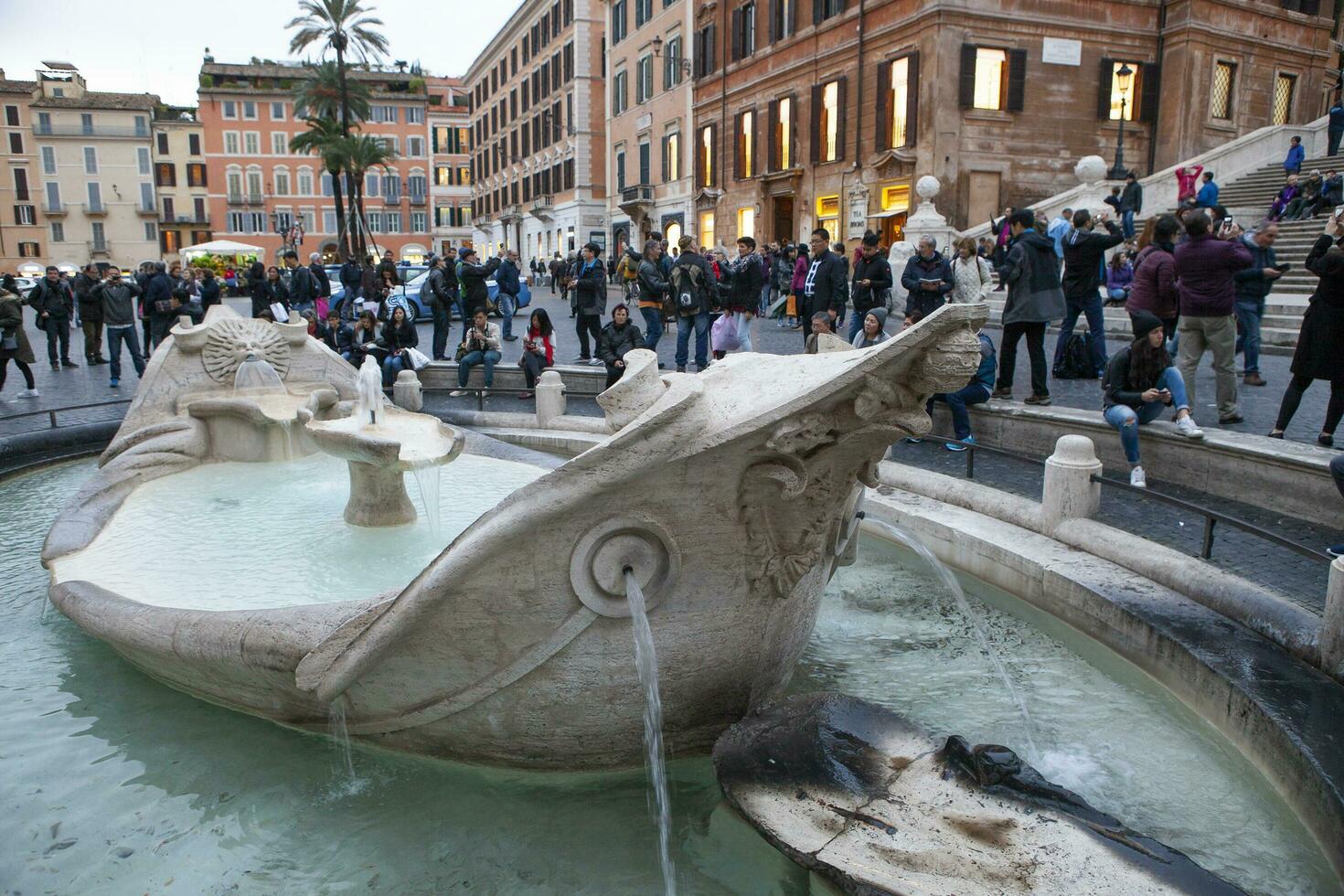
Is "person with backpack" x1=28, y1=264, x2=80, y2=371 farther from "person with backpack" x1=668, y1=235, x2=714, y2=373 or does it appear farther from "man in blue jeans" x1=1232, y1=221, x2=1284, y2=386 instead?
"man in blue jeans" x1=1232, y1=221, x2=1284, y2=386

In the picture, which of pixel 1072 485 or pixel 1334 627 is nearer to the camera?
pixel 1334 627

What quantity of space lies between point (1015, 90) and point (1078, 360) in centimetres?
1578

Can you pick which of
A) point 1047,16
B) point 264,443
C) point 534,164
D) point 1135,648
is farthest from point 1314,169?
point 534,164

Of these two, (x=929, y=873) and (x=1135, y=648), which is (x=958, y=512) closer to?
(x=1135, y=648)

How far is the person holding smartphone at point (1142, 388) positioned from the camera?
6.24 meters

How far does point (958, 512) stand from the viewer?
5719 millimetres

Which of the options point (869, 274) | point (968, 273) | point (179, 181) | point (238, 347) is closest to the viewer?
point (238, 347)

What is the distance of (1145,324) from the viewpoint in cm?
634

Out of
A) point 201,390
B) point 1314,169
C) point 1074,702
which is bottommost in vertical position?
point 1074,702

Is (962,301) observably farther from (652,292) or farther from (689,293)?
(652,292)

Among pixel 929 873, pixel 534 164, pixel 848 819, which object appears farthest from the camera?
pixel 534 164

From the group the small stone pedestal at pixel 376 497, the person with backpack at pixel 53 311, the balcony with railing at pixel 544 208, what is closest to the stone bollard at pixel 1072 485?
the small stone pedestal at pixel 376 497

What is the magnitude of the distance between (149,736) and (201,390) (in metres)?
3.78

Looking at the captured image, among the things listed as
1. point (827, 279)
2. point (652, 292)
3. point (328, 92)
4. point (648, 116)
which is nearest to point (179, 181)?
point (328, 92)
